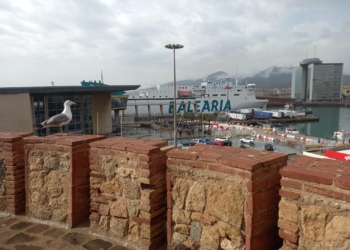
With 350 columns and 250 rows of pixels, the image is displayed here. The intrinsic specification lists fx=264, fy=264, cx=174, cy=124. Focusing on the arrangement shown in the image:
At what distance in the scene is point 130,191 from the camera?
2.81 metres

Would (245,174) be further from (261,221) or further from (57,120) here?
(57,120)

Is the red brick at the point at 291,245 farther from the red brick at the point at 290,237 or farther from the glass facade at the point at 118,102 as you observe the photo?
the glass facade at the point at 118,102

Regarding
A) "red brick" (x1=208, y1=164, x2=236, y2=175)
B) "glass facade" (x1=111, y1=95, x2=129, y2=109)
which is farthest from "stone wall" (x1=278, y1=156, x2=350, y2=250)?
"glass facade" (x1=111, y1=95, x2=129, y2=109)

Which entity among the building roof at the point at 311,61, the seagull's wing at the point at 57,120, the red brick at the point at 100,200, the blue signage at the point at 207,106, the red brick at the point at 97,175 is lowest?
the blue signage at the point at 207,106

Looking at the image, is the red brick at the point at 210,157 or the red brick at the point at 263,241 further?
the red brick at the point at 210,157

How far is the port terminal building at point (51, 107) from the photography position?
23.2 metres

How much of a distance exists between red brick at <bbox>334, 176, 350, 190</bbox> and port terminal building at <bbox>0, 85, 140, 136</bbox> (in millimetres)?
23097

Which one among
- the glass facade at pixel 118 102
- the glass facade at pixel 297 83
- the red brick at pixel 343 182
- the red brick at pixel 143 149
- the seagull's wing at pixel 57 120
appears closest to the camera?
the red brick at pixel 343 182

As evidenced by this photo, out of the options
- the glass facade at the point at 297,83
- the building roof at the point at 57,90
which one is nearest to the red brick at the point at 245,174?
the building roof at the point at 57,90

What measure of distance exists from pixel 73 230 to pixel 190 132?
30835 mm

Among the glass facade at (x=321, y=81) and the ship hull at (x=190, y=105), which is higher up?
the glass facade at (x=321, y=81)

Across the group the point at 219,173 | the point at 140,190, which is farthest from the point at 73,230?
the point at 219,173

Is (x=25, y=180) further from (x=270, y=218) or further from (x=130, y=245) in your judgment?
(x=270, y=218)

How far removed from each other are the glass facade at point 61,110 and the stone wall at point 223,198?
2354 cm
